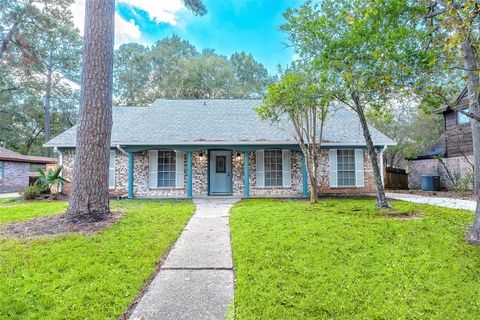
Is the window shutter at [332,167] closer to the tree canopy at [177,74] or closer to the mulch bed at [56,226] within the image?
the mulch bed at [56,226]

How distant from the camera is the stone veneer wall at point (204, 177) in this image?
1222 centimetres

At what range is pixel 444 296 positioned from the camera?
3045 millimetres

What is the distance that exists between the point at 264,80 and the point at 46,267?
3040cm

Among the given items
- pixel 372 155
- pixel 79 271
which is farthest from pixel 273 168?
pixel 79 271

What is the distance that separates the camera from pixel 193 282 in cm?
338

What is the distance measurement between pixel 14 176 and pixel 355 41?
21543 millimetres

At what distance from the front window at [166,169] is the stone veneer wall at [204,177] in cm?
27

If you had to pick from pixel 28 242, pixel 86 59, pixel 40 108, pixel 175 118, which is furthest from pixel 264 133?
pixel 40 108

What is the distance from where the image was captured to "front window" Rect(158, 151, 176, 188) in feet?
40.4

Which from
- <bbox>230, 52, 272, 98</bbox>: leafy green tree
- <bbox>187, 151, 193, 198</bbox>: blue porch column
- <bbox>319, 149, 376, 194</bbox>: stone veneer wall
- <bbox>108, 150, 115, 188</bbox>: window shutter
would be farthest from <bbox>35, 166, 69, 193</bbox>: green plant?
<bbox>230, 52, 272, 98</bbox>: leafy green tree

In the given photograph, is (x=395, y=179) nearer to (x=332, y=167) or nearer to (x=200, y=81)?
(x=332, y=167)

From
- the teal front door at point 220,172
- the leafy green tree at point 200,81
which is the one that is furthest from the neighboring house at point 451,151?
the leafy green tree at point 200,81

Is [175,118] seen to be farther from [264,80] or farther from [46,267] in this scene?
[264,80]

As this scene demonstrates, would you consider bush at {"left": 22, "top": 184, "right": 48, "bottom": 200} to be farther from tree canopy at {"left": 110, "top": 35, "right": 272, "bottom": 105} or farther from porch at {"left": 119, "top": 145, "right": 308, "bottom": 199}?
tree canopy at {"left": 110, "top": 35, "right": 272, "bottom": 105}
